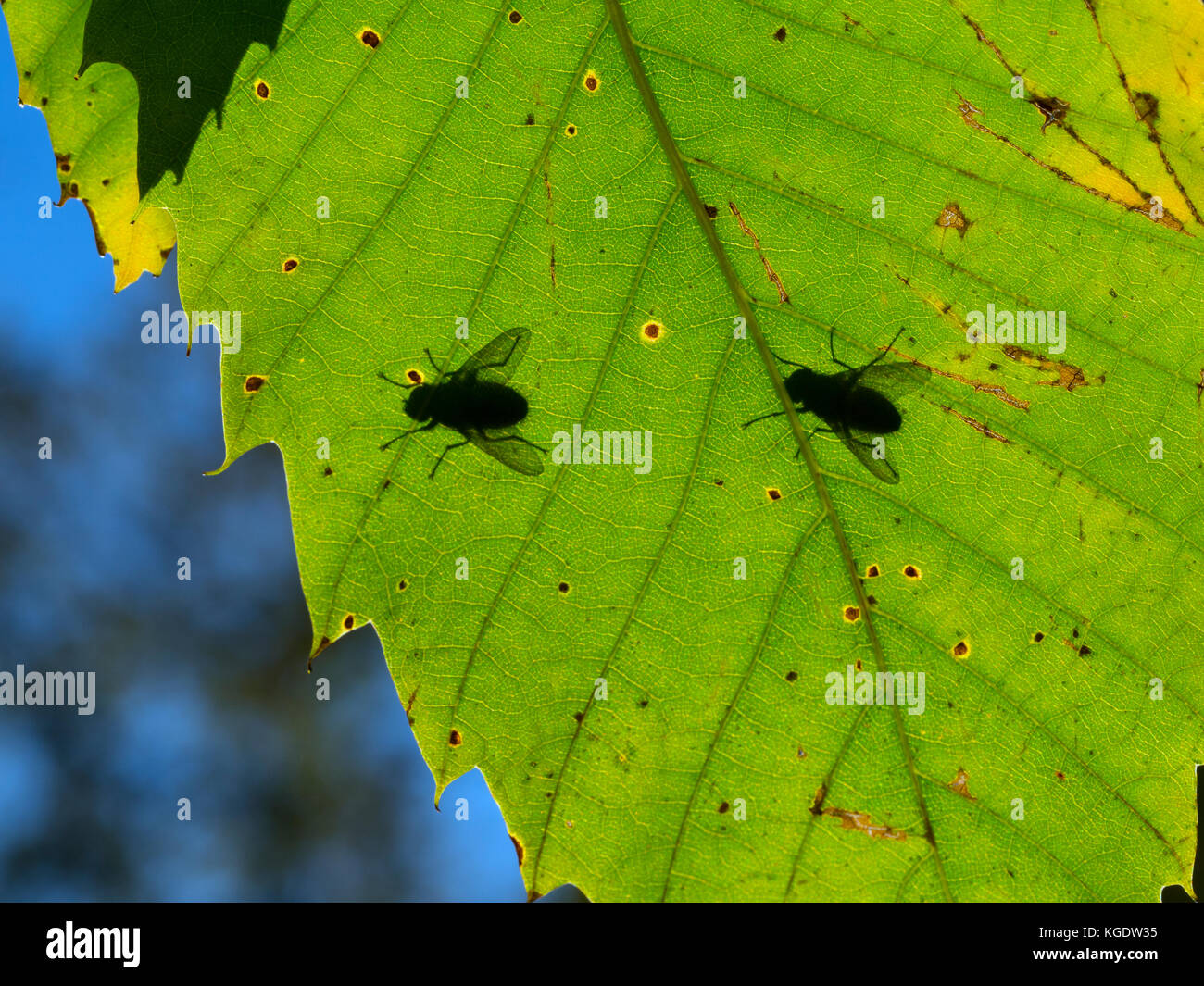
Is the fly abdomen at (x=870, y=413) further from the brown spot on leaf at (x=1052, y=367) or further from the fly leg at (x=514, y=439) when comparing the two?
the fly leg at (x=514, y=439)

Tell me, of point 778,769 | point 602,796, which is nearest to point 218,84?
point 602,796

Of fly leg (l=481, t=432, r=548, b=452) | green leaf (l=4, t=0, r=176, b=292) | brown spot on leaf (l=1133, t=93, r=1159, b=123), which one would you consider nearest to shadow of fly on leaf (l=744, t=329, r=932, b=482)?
fly leg (l=481, t=432, r=548, b=452)

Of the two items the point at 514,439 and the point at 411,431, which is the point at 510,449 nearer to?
the point at 514,439

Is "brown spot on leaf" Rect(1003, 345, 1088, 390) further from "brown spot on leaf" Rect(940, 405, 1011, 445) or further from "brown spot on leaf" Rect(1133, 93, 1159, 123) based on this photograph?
"brown spot on leaf" Rect(1133, 93, 1159, 123)

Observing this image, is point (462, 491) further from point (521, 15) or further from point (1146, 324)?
point (1146, 324)

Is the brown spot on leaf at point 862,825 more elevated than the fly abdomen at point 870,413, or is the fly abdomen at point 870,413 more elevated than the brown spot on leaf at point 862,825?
the fly abdomen at point 870,413

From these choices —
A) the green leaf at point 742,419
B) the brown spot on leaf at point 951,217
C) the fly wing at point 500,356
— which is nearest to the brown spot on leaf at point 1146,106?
the green leaf at point 742,419

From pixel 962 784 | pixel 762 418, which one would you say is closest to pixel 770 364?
pixel 762 418
